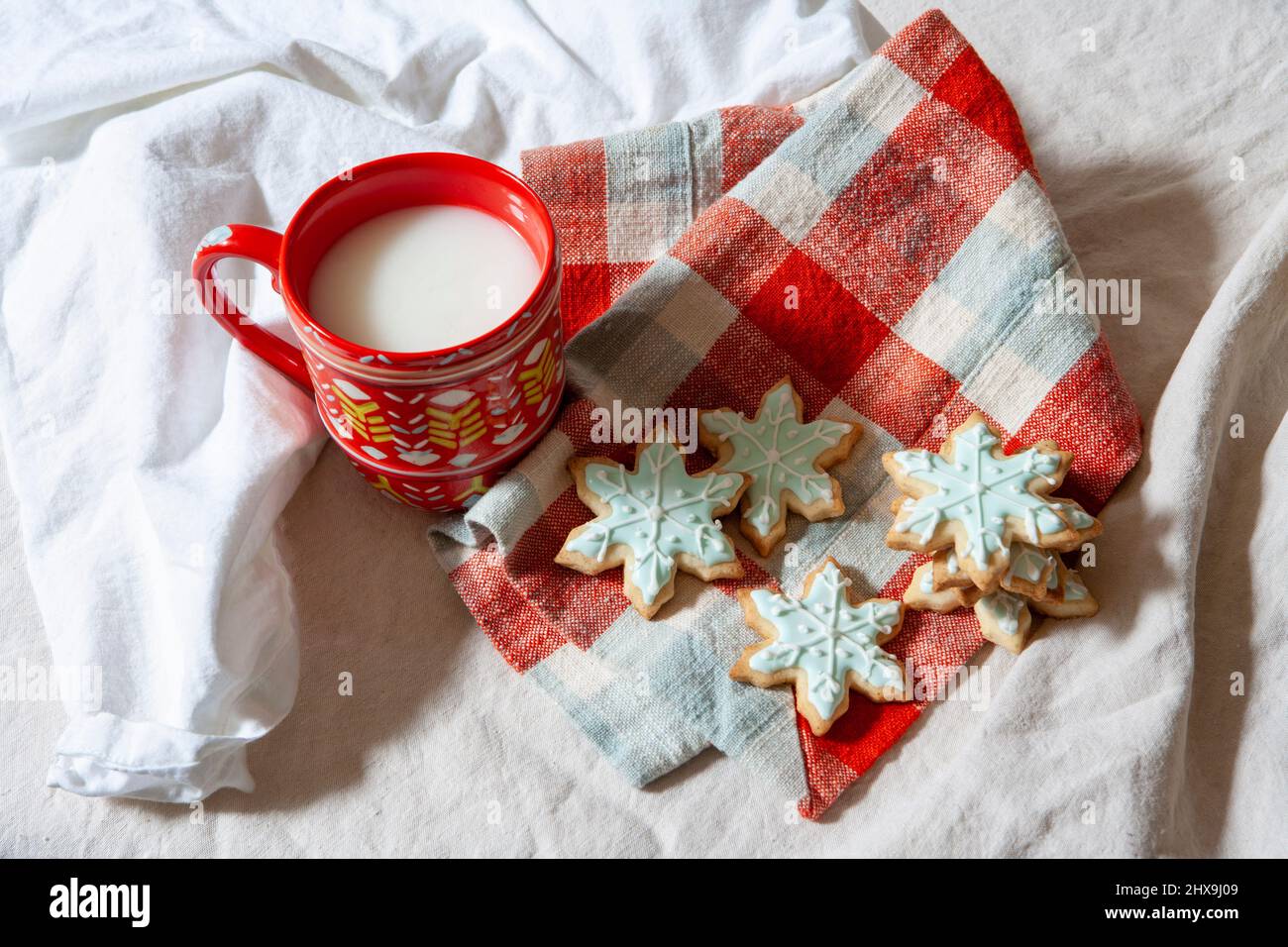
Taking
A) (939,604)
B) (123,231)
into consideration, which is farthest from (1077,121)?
(123,231)

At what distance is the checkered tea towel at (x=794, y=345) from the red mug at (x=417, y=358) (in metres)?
0.04

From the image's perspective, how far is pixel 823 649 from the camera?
2.81 ft

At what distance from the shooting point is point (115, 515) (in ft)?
2.95

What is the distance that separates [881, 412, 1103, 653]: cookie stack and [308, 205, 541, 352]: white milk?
0.31 metres

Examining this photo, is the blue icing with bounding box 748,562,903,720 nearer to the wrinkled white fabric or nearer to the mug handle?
the wrinkled white fabric

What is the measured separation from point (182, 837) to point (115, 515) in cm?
24

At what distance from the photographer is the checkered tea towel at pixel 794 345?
870 mm

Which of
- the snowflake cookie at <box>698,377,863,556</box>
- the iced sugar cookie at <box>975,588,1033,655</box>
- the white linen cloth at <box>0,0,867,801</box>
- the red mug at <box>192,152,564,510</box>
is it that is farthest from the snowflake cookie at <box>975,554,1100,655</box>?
the white linen cloth at <box>0,0,867,801</box>

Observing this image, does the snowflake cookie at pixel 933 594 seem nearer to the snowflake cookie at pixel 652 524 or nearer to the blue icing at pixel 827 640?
the blue icing at pixel 827 640

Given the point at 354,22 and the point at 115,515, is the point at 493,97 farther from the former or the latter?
the point at 115,515

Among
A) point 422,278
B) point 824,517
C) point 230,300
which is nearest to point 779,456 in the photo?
point 824,517

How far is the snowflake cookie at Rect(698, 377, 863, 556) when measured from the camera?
912mm

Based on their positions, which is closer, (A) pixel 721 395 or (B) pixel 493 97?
(A) pixel 721 395

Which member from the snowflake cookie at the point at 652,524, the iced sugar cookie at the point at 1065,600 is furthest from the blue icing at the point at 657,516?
the iced sugar cookie at the point at 1065,600
